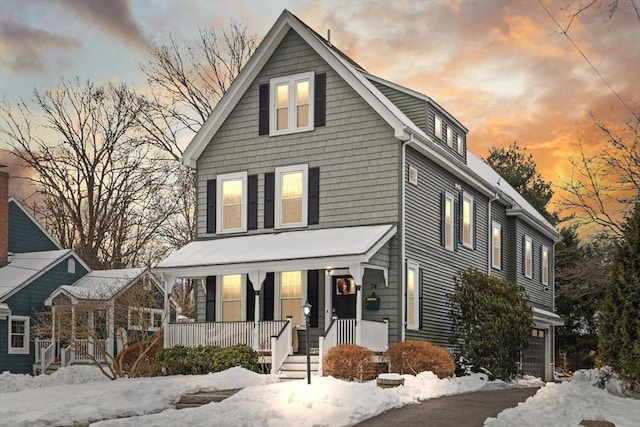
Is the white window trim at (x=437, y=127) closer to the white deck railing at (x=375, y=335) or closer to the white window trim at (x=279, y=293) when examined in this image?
the white window trim at (x=279, y=293)

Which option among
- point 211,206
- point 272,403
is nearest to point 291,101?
point 211,206

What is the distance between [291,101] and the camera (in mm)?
23828

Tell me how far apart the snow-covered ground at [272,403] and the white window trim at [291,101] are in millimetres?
7437

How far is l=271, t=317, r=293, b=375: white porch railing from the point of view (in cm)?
2069

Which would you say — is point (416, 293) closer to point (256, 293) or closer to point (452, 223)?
point (452, 223)

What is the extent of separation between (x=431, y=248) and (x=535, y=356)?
33.5ft

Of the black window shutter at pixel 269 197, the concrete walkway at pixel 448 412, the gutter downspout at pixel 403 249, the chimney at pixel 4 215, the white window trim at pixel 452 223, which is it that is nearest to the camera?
the concrete walkway at pixel 448 412

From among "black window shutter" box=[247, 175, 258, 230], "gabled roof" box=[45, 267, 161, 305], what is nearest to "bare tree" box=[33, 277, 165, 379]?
"black window shutter" box=[247, 175, 258, 230]

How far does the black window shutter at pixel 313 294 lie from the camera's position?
890 inches

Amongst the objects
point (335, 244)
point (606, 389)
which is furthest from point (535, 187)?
point (606, 389)

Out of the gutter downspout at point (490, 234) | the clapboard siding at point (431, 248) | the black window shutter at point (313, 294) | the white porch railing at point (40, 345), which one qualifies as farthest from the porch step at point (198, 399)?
the white porch railing at point (40, 345)

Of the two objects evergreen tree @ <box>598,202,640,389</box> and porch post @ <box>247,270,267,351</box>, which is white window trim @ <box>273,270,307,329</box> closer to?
porch post @ <box>247,270,267,351</box>

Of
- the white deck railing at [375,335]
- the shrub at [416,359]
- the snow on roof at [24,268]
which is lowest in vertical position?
the shrub at [416,359]

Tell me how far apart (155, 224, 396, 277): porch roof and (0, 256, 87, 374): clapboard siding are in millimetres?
10400
